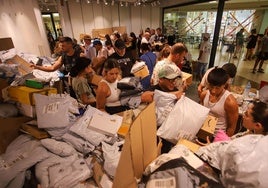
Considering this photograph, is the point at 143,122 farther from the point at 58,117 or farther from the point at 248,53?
the point at 248,53

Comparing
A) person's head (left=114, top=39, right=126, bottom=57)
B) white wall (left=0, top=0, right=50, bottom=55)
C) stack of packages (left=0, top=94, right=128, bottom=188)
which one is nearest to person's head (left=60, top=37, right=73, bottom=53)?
person's head (left=114, top=39, right=126, bottom=57)

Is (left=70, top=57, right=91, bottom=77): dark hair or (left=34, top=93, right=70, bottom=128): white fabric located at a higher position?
(left=70, top=57, right=91, bottom=77): dark hair

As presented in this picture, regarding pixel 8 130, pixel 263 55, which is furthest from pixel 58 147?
pixel 263 55

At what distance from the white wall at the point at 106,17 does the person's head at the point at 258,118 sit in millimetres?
7602

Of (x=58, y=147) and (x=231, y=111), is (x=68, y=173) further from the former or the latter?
(x=231, y=111)

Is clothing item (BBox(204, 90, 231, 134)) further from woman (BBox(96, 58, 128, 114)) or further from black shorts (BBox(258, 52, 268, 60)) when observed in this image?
black shorts (BBox(258, 52, 268, 60))

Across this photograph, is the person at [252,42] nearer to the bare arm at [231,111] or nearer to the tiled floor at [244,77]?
the tiled floor at [244,77]

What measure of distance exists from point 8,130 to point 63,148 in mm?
609

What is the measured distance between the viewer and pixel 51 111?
1519mm

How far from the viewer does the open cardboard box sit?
778 mm

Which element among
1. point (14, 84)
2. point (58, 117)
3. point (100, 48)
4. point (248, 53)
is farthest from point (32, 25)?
point (248, 53)

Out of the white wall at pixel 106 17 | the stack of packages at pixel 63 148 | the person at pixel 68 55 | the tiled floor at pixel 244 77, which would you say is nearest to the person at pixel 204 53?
the tiled floor at pixel 244 77

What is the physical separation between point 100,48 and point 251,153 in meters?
4.38

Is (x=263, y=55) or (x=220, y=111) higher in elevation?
(x=220, y=111)
